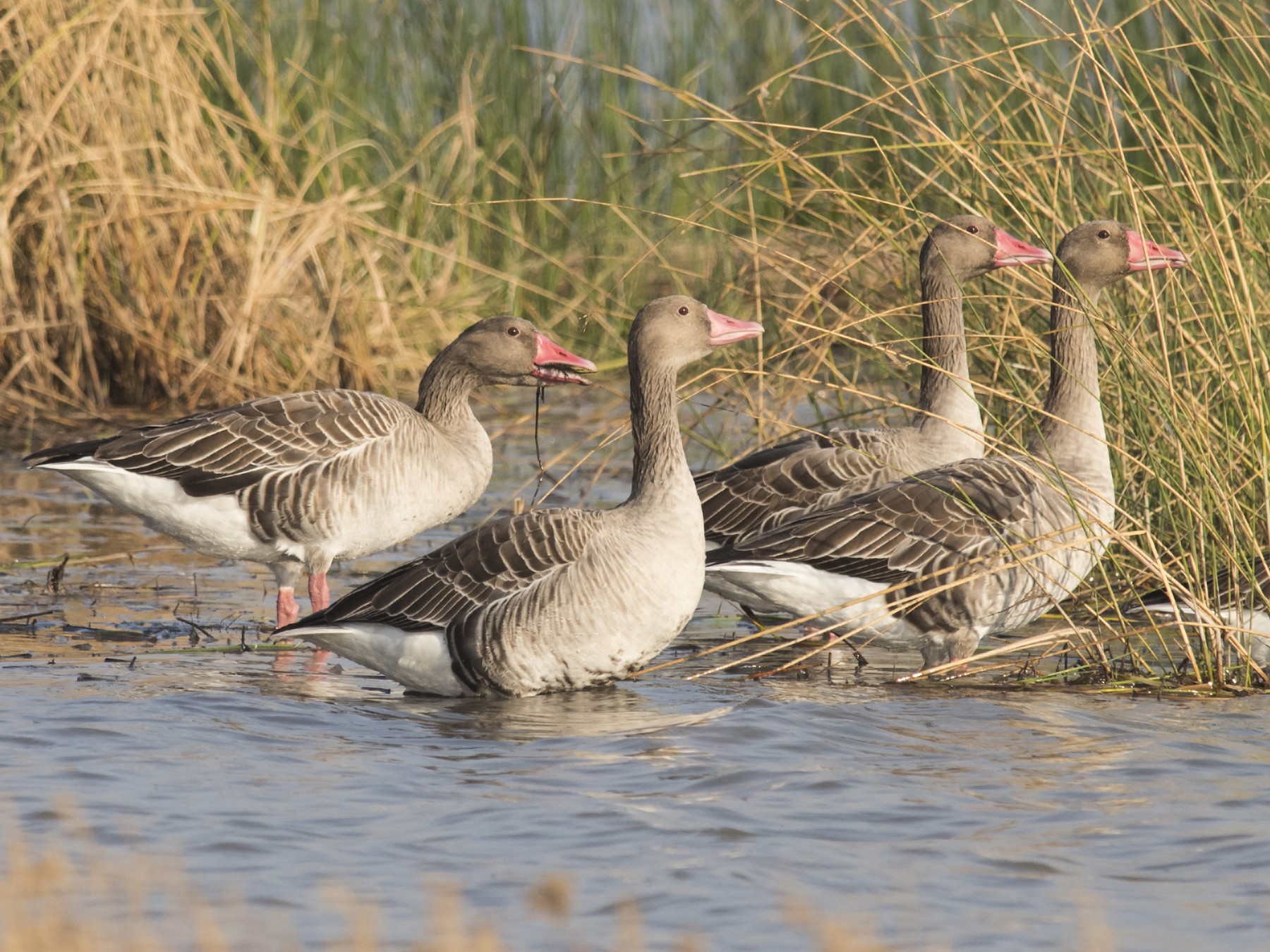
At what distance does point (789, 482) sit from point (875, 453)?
491 mm

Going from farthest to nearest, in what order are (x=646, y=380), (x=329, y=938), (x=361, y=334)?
1. (x=361, y=334)
2. (x=646, y=380)
3. (x=329, y=938)

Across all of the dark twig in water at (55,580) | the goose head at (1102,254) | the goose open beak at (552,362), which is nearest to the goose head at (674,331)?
the goose open beak at (552,362)

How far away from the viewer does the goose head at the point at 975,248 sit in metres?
8.72

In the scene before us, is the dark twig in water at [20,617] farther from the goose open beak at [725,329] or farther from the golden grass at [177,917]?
the goose open beak at [725,329]

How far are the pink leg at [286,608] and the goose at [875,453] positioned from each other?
7.50ft

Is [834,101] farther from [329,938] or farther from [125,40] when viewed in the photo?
[329,938]

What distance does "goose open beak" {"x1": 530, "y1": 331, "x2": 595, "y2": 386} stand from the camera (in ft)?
30.9

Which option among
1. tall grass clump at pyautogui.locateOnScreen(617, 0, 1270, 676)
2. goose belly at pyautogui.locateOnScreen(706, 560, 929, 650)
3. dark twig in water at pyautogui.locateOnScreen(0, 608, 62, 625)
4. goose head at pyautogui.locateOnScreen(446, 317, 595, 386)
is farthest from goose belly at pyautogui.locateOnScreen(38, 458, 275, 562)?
tall grass clump at pyautogui.locateOnScreen(617, 0, 1270, 676)

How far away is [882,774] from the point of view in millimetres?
6301

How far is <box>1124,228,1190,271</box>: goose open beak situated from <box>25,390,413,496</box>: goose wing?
396cm

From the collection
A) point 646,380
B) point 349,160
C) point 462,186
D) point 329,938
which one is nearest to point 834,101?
point 462,186

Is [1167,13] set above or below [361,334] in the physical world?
above

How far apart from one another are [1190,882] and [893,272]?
600 cm

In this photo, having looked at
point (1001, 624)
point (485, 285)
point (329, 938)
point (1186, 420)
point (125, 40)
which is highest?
point (125, 40)
